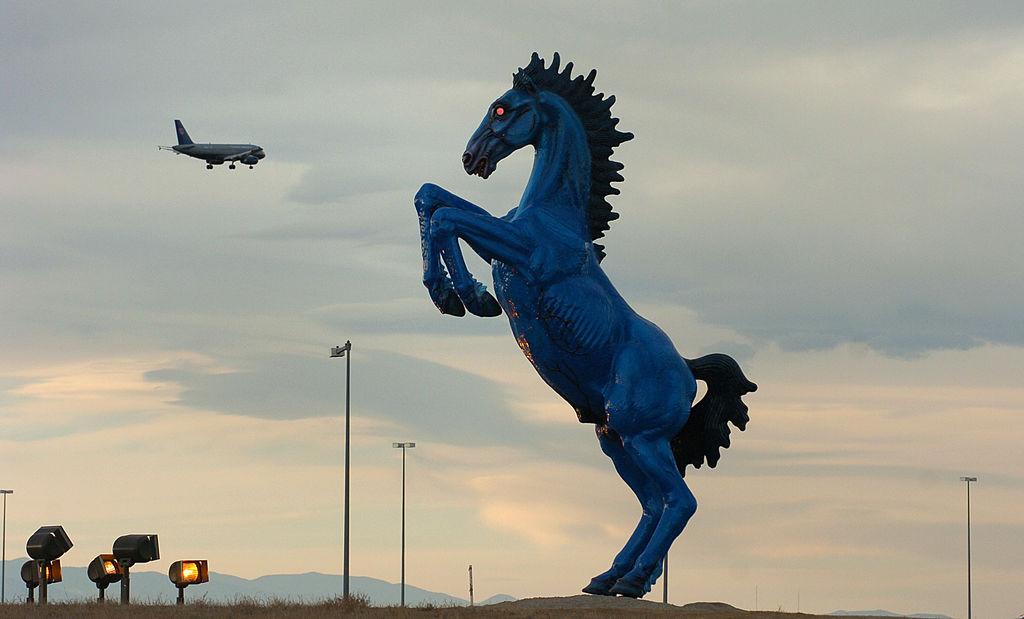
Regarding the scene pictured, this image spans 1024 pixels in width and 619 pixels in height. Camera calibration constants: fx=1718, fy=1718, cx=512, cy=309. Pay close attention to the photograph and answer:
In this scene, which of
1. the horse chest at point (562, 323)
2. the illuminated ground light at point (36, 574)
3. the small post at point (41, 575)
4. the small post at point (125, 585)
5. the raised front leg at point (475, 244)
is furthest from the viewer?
the illuminated ground light at point (36, 574)

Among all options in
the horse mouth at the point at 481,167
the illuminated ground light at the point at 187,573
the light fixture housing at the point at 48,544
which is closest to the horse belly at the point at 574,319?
the horse mouth at the point at 481,167

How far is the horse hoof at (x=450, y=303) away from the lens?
685 inches

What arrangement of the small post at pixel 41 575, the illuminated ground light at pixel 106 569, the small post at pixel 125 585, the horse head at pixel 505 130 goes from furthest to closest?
1. the small post at pixel 41 575
2. the illuminated ground light at pixel 106 569
3. the small post at pixel 125 585
4. the horse head at pixel 505 130

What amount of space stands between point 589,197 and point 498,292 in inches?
63.7

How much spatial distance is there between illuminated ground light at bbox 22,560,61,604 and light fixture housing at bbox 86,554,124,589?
1.72m

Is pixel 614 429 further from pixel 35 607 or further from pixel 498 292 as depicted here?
pixel 35 607

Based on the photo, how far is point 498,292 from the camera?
18.0 metres

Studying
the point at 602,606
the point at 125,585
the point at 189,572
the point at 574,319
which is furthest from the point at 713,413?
the point at 125,585

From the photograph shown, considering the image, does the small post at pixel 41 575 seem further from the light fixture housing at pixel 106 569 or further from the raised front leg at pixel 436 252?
the raised front leg at pixel 436 252

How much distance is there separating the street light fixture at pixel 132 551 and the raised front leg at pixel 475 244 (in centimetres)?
577

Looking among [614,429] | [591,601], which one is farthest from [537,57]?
[591,601]

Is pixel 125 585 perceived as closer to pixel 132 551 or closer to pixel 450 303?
pixel 132 551

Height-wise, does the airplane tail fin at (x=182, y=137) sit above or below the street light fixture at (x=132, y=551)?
above

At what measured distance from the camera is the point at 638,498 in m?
18.5
